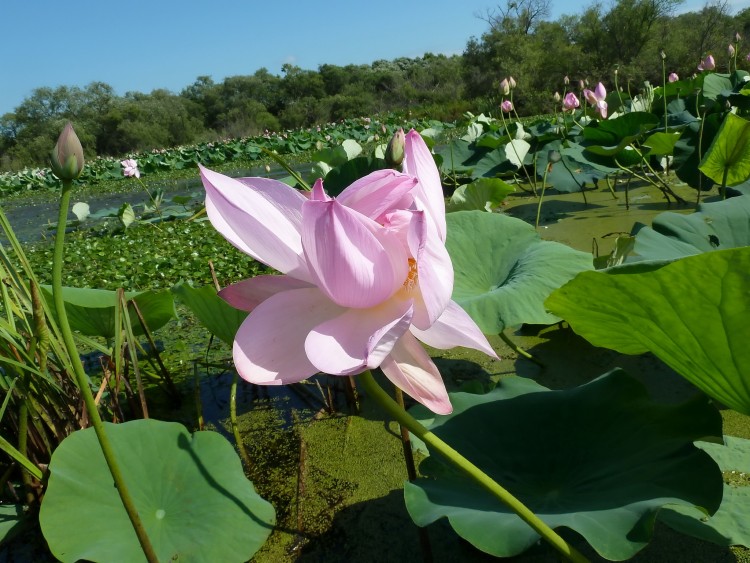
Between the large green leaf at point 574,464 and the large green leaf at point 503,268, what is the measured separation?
10.6 inches

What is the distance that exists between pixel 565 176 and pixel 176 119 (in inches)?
1026

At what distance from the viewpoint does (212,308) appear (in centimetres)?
101

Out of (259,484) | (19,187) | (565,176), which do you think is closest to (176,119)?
(19,187)

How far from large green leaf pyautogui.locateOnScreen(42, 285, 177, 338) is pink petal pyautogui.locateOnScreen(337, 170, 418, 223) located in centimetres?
93

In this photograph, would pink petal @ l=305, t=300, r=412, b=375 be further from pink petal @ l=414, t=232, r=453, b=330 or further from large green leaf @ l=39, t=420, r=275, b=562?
large green leaf @ l=39, t=420, r=275, b=562

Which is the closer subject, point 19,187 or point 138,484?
point 138,484

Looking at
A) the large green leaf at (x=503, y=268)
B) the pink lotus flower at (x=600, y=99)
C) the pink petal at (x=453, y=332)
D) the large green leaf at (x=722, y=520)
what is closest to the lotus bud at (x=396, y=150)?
the large green leaf at (x=503, y=268)

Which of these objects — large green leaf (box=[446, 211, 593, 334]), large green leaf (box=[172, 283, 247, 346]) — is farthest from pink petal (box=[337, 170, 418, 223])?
large green leaf (box=[446, 211, 593, 334])

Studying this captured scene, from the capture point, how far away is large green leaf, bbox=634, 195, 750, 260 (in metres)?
0.97

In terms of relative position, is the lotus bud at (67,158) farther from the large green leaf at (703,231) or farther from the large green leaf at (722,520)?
the large green leaf at (703,231)

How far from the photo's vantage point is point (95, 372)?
5.32 ft

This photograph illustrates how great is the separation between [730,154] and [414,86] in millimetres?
26001

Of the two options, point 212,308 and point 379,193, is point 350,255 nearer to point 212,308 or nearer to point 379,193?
point 379,193

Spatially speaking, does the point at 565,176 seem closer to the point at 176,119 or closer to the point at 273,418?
the point at 273,418
